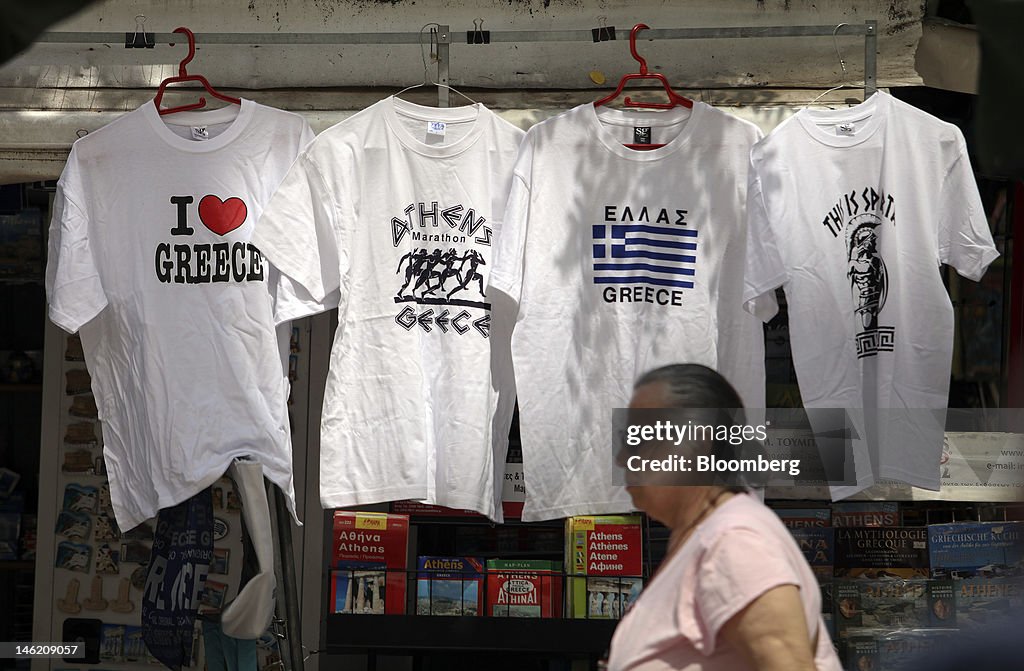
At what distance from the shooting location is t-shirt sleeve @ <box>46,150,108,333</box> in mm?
3660

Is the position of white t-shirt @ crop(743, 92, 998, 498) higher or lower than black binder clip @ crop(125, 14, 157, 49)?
lower

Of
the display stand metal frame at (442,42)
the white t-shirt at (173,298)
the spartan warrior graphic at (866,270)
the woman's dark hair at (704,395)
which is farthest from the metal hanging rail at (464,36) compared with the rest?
the woman's dark hair at (704,395)

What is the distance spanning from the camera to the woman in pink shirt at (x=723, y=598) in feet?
6.68

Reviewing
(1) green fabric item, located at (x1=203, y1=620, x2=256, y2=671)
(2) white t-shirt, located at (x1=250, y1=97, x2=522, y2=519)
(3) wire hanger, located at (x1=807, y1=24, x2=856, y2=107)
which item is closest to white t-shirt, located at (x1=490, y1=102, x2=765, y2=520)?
(2) white t-shirt, located at (x1=250, y1=97, x2=522, y2=519)

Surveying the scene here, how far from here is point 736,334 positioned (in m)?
3.69

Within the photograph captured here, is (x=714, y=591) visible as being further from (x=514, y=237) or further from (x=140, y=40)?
(x=140, y=40)

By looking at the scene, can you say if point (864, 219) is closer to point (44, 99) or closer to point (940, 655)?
point (940, 655)

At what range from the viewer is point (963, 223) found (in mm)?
3688

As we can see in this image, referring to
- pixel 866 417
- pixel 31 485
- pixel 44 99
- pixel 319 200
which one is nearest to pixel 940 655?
pixel 866 417

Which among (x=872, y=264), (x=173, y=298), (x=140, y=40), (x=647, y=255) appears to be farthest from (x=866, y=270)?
(x=140, y=40)

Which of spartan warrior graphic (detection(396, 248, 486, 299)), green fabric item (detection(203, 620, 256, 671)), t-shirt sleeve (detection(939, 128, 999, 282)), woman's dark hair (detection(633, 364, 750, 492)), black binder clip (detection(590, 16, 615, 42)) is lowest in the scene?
green fabric item (detection(203, 620, 256, 671))

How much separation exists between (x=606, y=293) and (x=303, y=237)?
0.94m

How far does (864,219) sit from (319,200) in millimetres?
1654

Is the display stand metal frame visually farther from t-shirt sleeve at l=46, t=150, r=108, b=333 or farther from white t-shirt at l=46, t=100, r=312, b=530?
t-shirt sleeve at l=46, t=150, r=108, b=333
